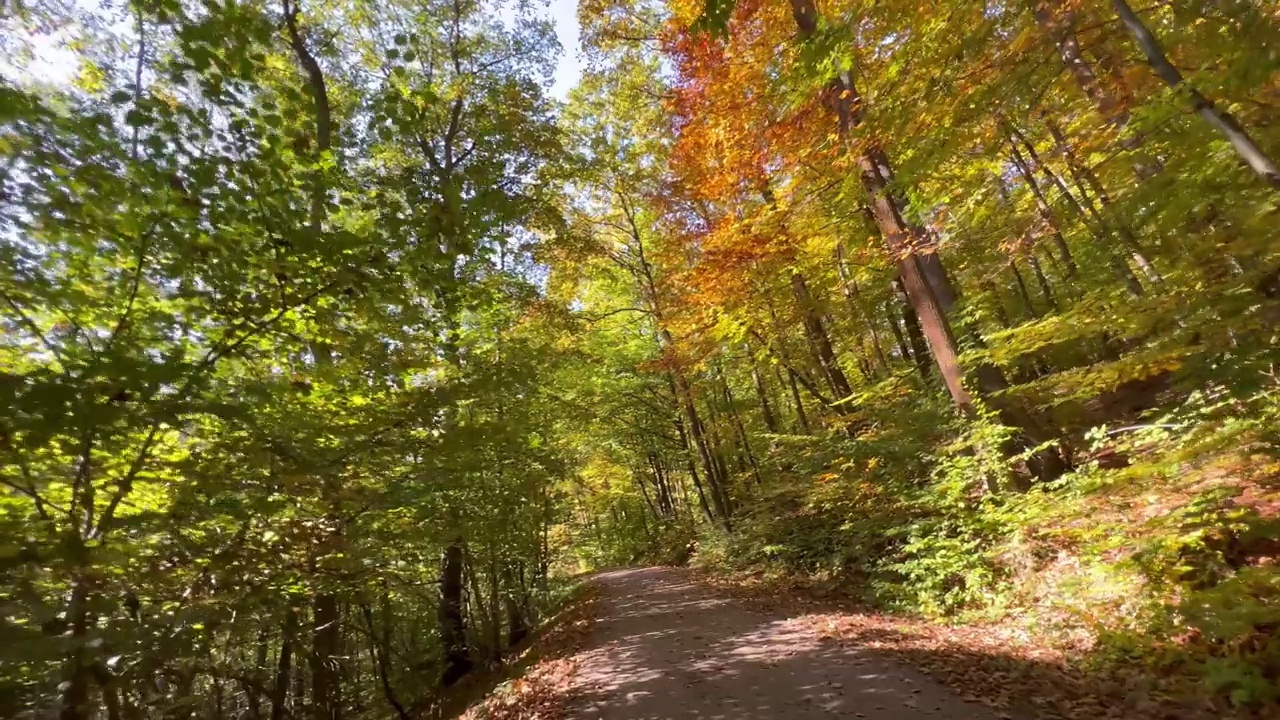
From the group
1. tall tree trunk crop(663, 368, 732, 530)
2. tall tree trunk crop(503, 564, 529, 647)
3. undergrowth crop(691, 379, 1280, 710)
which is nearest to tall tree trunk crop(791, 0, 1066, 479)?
undergrowth crop(691, 379, 1280, 710)

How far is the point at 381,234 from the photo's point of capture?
14.0 feet

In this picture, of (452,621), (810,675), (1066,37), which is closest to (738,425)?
(452,621)

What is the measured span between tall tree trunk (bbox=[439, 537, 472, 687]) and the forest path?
10.4ft

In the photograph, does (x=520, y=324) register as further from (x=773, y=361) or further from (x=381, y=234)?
(x=381, y=234)

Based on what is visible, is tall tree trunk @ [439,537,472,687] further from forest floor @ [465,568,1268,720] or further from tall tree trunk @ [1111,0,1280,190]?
tall tree trunk @ [1111,0,1280,190]

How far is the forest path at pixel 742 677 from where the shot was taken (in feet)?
17.5

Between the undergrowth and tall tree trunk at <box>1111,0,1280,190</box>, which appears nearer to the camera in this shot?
tall tree trunk at <box>1111,0,1280,190</box>

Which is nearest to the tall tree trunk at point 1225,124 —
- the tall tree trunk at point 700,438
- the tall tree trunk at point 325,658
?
the tall tree trunk at point 325,658

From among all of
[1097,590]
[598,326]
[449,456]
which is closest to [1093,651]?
[1097,590]

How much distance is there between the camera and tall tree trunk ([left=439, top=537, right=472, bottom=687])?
11.0 metres

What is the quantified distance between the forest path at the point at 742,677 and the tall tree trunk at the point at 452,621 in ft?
10.4

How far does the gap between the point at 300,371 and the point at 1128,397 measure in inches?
487

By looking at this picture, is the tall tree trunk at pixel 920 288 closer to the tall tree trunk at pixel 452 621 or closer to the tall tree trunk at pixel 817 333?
the tall tree trunk at pixel 817 333

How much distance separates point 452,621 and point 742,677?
6969 millimetres
